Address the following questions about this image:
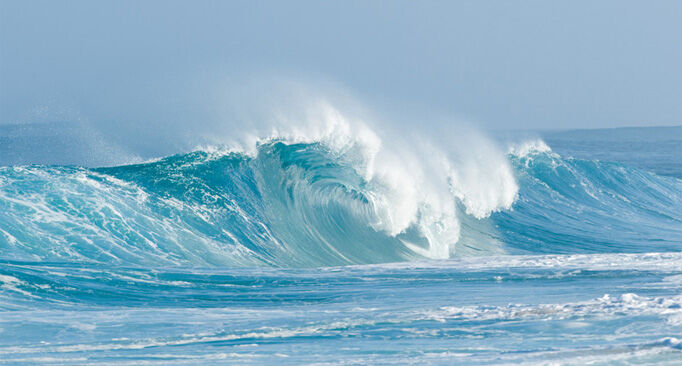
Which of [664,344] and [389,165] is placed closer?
[664,344]

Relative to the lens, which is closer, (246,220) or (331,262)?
(331,262)

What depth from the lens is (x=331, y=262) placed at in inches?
395

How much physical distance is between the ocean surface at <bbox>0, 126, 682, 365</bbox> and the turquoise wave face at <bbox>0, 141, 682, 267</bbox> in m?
0.03

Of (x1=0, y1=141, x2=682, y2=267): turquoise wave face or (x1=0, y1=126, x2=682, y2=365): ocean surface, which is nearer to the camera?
(x1=0, y1=126, x2=682, y2=365): ocean surface

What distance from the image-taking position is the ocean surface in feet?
18.0

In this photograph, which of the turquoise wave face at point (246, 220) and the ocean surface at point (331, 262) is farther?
the turquoise wave face at point (246, 220)

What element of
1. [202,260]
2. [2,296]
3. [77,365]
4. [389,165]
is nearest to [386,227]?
[389,165]

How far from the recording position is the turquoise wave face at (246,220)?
935cm

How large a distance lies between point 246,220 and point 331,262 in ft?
5.22

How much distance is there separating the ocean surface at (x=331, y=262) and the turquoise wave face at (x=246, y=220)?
0.11ft

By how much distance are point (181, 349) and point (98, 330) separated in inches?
36.4

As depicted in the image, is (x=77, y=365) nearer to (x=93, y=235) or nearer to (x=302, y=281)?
(x=302, y=281)

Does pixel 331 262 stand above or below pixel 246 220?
below

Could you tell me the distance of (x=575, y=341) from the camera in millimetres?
5367
